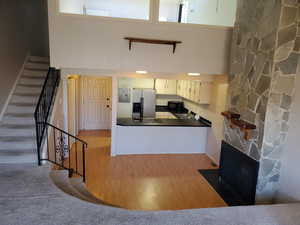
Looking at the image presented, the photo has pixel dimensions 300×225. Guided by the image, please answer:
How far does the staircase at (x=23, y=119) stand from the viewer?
12.6 ft

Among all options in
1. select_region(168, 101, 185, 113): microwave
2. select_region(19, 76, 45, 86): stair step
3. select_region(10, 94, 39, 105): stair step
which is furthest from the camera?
select_region(168, 101, 185, 113): microwave

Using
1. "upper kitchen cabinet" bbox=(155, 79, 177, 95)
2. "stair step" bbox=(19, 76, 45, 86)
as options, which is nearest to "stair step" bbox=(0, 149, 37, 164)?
"stair step" bbox=(19, 76, 45, 86)

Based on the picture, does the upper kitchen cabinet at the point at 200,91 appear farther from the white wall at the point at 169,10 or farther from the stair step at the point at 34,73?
the stair step at the point at 34,73

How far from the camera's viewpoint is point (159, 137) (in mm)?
6000

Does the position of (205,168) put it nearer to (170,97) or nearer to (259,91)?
(259,91)

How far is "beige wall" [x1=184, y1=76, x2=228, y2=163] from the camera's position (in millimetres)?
5309

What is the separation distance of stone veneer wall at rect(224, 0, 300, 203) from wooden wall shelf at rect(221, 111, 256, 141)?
0.08m

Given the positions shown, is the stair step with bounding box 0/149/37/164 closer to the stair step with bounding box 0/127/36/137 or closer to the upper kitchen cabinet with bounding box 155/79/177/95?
the stair step with bounding box 0/127/36/137

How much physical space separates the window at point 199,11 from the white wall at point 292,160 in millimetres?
2199

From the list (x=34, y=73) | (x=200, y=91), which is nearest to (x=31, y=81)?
(x=34, y=73)

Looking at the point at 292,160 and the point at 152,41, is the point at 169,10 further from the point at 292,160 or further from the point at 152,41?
the point at 292,160

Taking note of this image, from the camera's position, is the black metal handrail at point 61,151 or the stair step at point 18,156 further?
the black metal handrail at point 61,151

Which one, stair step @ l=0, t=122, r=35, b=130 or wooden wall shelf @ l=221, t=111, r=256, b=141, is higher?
wooden wall shelf @ l=221, t=111, r=256, b=141

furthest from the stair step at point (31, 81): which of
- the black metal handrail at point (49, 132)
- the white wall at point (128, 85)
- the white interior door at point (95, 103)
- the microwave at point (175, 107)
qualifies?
the microwave at point (175, 107)
